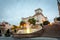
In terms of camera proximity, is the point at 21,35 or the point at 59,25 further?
the point at 21,35

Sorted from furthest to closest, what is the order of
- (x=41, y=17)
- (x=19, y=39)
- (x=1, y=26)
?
(x=41, y=17) → (x=1, y=26) → (x=19, y=39)

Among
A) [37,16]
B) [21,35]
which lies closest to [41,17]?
[37,16]

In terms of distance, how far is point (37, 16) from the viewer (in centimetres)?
5459

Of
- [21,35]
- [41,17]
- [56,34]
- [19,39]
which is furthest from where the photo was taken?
[41,17]

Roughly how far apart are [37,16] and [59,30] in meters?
43.2

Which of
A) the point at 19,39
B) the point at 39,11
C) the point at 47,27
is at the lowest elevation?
the point at 19,39

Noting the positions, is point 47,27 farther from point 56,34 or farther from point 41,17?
point 41,17

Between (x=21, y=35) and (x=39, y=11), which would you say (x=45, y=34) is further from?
(x=39, y=11)

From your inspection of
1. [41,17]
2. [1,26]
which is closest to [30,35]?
[1,26]

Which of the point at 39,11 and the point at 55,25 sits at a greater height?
the point at 39,11

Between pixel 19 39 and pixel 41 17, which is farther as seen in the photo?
pixel 41 17

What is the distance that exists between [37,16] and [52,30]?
142 feet

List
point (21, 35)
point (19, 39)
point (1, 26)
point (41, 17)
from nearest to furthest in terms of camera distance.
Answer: point (19, 39) < point (21, 35) < point (1, 26) < point (41, 17)

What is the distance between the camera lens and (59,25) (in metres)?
11.4
